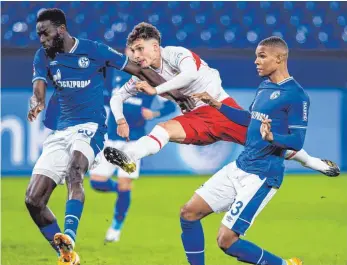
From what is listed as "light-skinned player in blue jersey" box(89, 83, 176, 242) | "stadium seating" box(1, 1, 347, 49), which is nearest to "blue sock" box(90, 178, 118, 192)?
"light-skinned player in blue jersey" box(89, 83, 176, 242)

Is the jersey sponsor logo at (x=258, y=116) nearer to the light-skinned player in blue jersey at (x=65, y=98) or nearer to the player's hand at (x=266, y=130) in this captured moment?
the player's hand at (x=266, y=130)

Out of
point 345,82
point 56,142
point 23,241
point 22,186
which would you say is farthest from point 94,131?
point 345,82

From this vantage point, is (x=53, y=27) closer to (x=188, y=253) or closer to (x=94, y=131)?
(x=94, y=131)

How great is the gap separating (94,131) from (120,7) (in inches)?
278

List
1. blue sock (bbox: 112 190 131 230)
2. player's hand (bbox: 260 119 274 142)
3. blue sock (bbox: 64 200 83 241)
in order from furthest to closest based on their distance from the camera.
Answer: blue sock (bbox: 112 190 131 230)
blue sock (bbox: 64 200 83 241)
player's hand (bbox: 260 119 274 142)

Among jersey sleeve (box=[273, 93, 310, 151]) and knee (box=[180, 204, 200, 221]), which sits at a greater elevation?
jersey sleeve (box=[273, 93, 310, 151])

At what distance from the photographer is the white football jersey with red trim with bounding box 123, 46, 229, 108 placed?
6031 mm

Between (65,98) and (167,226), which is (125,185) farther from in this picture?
(65,98)

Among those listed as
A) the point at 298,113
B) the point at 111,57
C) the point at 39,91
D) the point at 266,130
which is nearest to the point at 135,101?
the point at 111,57

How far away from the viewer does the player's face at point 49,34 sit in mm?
5871

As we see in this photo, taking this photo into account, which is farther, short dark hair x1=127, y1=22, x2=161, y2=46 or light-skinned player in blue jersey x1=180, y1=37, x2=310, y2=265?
short dark hair x1=127, y1=22, x2=161, y2=46

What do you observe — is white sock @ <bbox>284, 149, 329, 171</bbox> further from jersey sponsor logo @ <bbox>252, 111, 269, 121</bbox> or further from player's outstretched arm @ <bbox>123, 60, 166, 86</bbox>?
player's outstretched arm @ <bbox>123, 60, 166, 86</bbox>

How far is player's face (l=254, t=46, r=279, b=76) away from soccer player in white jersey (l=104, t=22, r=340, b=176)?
0.60 metres

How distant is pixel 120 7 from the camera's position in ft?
42.2
